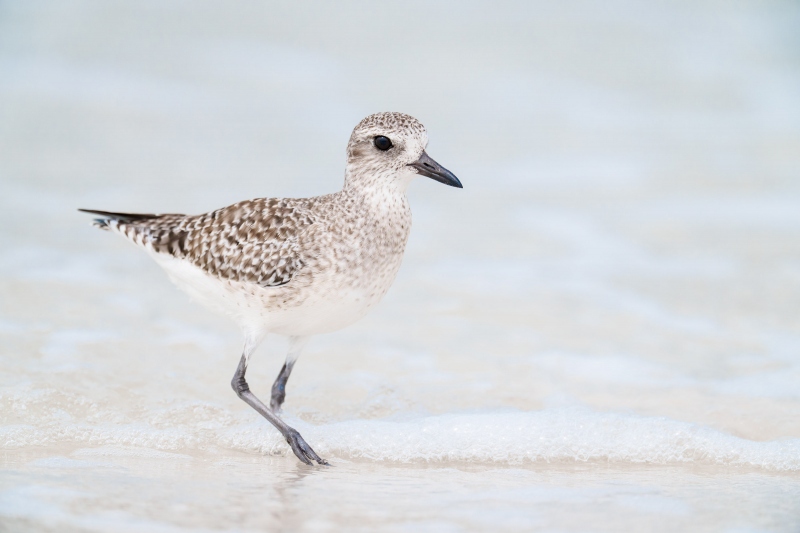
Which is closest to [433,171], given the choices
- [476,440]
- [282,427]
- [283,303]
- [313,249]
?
[313,249]

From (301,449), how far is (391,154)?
189 centimetres

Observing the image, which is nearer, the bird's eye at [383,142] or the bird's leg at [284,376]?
the bird's eye at [383,142]

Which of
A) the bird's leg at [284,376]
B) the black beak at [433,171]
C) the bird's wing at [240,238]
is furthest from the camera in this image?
the bird's leg at [284,376]

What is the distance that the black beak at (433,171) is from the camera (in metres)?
5.89

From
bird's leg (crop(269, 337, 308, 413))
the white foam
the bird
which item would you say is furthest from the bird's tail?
the white foam

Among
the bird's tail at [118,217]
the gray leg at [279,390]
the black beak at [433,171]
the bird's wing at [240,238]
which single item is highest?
the black beak at [433,171]

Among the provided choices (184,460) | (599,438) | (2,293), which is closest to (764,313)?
(599,438)

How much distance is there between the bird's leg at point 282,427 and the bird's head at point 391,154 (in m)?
1.38

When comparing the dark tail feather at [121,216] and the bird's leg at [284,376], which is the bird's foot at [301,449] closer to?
the bird's leg at [284,376]

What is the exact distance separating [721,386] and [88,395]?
15.6ft

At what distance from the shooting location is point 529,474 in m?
5.74

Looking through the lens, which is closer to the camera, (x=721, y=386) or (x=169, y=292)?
(x=721, y=386)

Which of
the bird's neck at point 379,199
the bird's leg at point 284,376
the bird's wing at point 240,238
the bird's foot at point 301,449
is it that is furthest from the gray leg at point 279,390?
the bird's neck at point 379,199

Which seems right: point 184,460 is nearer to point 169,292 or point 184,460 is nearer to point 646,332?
point 169,292
